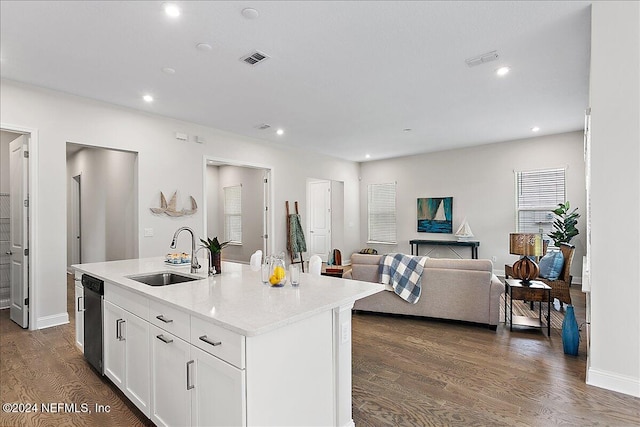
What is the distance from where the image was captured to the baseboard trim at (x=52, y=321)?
3.91 meters

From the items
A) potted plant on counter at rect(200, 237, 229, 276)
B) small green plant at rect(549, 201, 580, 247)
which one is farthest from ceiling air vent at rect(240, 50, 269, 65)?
small green plant at rect(549, 201, 580, 247)

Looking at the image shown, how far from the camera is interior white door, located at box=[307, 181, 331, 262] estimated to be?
8.83 meters

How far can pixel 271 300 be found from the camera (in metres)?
1.80

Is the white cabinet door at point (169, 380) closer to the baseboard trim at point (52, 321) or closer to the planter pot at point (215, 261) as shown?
the planter pot at point (215, 261)

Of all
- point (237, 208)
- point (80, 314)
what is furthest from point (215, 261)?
point (237, 208)

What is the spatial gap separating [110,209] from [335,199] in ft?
16.5

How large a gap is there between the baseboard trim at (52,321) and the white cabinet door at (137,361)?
2549 millimetres

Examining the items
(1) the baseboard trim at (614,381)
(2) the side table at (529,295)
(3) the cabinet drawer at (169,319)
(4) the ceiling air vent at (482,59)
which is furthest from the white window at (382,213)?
(3) the cabinet drawer at (169,319)

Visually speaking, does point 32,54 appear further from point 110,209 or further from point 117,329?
point 110,209

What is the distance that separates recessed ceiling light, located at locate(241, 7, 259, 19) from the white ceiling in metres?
0.04

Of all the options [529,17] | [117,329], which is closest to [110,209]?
[117,329]

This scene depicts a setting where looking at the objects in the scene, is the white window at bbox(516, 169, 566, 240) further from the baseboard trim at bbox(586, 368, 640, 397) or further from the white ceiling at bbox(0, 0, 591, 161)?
the baseboard trim at bbox(586, 368, 640, 397)

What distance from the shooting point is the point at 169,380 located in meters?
1.80

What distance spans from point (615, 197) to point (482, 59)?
1745 mm
